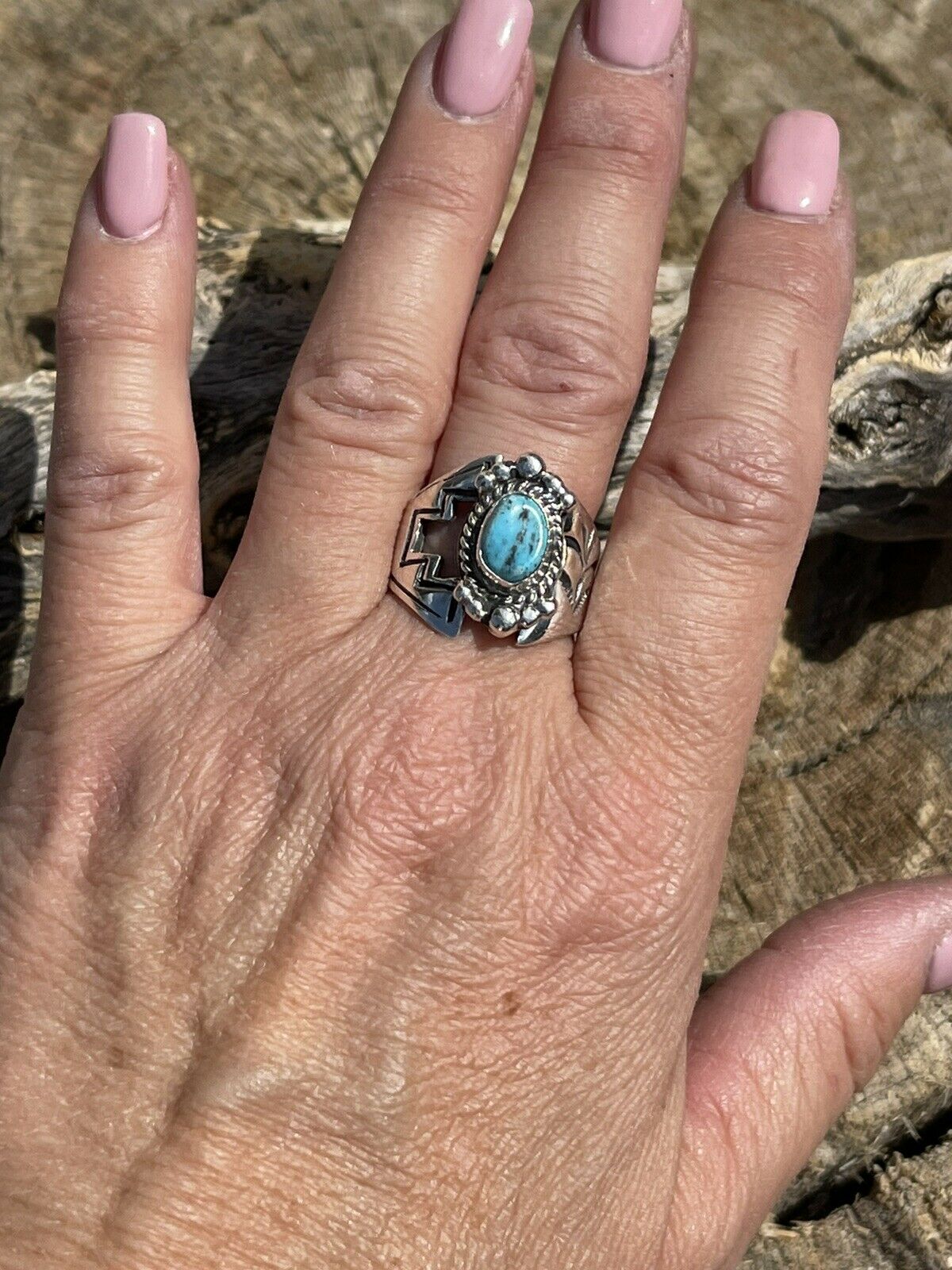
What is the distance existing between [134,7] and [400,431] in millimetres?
861

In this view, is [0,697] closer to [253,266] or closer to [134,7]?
[253,266]

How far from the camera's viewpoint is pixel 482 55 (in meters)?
1.33

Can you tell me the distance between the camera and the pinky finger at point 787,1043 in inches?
50.8

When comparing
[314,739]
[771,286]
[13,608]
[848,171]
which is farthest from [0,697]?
[848,171]

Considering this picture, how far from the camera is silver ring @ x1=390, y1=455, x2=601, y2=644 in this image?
1.23 meters

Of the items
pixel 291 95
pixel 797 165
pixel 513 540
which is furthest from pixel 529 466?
pixel 291 95

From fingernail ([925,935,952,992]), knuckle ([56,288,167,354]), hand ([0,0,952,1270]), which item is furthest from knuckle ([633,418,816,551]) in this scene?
knuckle ([56,288,167,354])

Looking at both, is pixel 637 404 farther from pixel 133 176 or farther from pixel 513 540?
pixel 133 176

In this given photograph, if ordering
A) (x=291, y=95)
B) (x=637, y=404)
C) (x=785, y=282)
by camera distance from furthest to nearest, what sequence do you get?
1. (x=291, y=95)
2. (x=637, y=404)
3. (x=785, y=282)

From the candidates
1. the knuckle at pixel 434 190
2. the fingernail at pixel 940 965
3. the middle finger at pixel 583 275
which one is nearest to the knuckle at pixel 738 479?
the middle finger at pixel 583 275

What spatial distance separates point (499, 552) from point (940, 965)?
739mm

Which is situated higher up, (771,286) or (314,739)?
(771,286)

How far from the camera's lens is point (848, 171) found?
1.72 m

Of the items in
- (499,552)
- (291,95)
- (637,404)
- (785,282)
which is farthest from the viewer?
(291,95)
